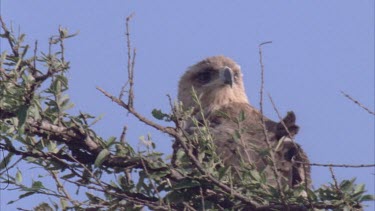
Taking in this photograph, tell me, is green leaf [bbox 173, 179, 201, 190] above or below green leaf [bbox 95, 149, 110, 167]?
below

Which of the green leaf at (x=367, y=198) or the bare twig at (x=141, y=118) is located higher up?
the bare twig at (x=141, y=118)

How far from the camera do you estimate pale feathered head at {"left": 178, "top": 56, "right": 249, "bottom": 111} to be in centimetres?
833

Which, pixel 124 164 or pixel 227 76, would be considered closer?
pixel 124 164

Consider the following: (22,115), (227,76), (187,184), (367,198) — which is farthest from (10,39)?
(227,76)

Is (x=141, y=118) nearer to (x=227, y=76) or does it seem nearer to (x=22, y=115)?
(x=22, y=115)

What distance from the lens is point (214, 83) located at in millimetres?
8539

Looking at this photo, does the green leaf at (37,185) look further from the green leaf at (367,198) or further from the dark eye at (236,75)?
the dark eye at (236,75)

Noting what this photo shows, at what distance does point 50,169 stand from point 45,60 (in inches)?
26.4

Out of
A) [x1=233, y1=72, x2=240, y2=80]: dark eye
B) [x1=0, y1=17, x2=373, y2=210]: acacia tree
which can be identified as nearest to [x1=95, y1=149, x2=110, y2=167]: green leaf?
[x1=0, y1=17, x2=373, y2=210]: acacia tree

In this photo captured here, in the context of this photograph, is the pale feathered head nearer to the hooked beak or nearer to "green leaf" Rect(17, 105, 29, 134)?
the hooked beak

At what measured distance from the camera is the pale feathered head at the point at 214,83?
27.3ft

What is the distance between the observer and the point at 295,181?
230 inches

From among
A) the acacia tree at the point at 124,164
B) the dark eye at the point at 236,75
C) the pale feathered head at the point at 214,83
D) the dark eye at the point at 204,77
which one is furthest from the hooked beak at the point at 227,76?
the acacia tree at the point at 124,164

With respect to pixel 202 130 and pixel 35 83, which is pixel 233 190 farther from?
pixel 35 83
